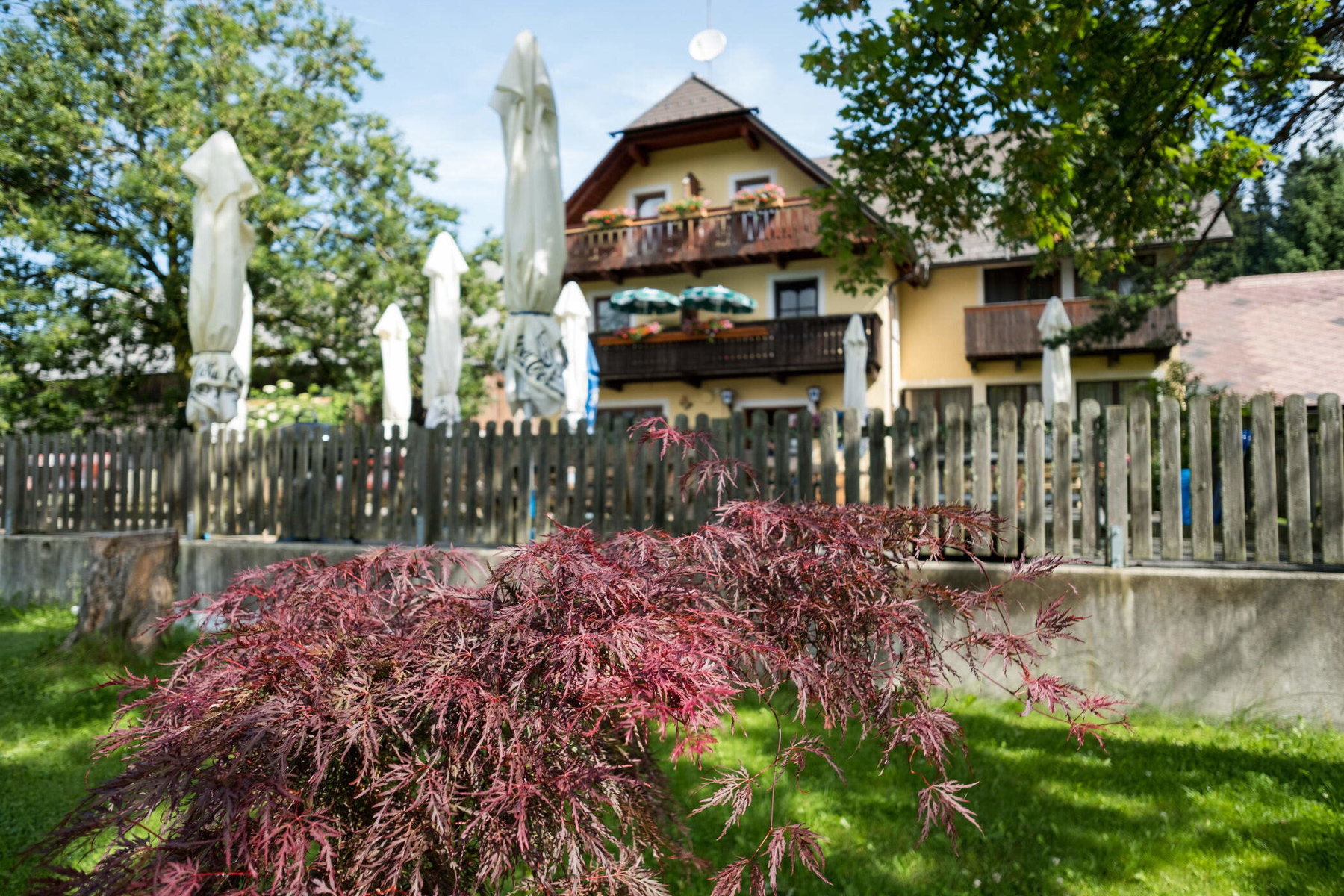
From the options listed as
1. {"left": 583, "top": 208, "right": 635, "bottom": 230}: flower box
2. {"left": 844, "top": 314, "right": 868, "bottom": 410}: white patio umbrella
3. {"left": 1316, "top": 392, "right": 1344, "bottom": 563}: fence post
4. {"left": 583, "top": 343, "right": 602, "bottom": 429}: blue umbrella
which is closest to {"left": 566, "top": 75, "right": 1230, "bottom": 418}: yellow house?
{"left": 583, "top": 208, "right": 635, "bottom": 230}: flower box

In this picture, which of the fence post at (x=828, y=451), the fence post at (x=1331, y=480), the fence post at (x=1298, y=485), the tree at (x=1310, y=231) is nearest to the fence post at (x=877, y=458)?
the fence post at (x=828, y=451)

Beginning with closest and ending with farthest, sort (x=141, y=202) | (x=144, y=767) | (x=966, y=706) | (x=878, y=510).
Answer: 1. (x=144, y=767)
2. (x=878, y=510)
3. (x=966, y=706)
4. (x=141, y=202)

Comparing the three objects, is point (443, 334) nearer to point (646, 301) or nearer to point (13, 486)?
point (13, 486)

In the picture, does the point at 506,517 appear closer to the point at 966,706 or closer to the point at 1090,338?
the point at 966,706

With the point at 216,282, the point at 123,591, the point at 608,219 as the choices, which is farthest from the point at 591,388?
the point at 608,219

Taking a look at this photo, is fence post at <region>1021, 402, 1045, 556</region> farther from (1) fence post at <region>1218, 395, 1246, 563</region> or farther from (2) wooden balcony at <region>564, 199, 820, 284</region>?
(2) wooden balcony at <region>564, 199, 820, 284</region>

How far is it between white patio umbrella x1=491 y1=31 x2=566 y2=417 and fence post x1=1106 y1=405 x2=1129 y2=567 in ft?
13.7

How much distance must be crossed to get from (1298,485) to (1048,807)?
104 inches

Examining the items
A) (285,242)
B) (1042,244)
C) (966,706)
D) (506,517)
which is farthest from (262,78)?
(966,706)

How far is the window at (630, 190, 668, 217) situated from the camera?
866 inches

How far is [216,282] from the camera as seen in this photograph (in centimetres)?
804

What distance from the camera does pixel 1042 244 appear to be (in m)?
7.84

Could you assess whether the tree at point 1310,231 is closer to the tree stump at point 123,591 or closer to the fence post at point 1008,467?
the fence post at point 1008,467

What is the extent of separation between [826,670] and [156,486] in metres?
8.14
